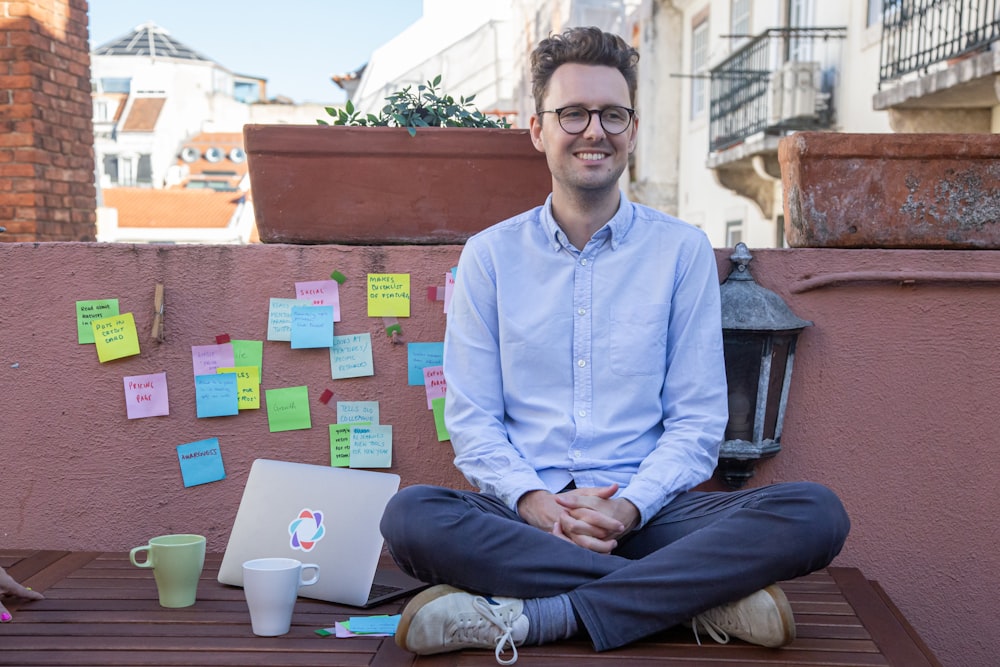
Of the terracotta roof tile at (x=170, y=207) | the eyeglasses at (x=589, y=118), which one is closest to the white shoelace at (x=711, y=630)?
the eyeglasses at (x=589, y=118)

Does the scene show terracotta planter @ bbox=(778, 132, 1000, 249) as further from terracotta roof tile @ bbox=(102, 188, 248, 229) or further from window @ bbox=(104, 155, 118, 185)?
window @ bbox=(104, 155, 118, 185)

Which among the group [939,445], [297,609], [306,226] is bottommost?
[297,609]

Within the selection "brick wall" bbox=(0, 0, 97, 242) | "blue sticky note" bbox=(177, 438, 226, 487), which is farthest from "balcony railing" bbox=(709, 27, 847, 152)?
"blue sticky note" bbox=(177, 438, 226, 487)

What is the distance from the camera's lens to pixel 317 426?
2771 millimetres

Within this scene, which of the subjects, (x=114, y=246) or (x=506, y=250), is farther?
(x=114, y=246)

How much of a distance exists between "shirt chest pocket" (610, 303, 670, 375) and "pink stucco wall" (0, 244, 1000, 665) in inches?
18.9

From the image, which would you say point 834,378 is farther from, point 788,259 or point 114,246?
point 114,246

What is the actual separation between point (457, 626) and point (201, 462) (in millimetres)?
1148

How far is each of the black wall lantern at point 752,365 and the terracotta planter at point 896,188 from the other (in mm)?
240

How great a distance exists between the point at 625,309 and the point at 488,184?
0.64 metres

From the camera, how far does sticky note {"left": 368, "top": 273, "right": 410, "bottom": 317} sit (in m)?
2.75

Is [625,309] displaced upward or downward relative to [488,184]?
downward

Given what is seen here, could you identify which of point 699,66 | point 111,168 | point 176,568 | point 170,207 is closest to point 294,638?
point 176,568

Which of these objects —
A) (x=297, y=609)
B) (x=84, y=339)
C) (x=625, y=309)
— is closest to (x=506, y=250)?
(x=625, y=309)
